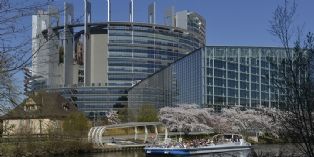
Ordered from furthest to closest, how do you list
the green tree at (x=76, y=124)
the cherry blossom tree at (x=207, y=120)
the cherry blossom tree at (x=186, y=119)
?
the cherry blossom tree at (x=207, y=120) < the cherry blossom tree at (x=186, y=119) < the green tree at (x=76, y=124)

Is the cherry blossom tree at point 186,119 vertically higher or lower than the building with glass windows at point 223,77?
lower

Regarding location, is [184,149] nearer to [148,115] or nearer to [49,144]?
[49,144]

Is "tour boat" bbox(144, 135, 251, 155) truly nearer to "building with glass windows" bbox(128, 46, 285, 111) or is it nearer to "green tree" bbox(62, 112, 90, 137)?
"green tree" bbox(62, 112, 90, 137)

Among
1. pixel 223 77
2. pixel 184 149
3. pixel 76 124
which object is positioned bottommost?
pixel 184 149

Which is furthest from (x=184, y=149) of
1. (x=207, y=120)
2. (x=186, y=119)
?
(x=207, y=120)

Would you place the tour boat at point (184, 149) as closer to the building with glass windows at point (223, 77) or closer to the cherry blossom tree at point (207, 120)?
the cherry blossom tree at point (207, 120)

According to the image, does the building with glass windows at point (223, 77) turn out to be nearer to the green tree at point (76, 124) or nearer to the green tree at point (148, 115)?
the green tree at point (148, 115)

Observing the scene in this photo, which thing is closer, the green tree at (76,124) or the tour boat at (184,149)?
the tour boat at (184,149)

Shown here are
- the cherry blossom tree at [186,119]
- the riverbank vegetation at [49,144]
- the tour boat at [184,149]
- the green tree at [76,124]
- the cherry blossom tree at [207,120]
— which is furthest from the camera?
the cherry blossom tree at [207,120]

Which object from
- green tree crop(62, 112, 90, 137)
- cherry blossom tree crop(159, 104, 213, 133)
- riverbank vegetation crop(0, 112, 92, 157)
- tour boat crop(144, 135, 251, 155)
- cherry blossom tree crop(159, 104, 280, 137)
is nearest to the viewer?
riverbank vegetation crop(0, 112, 92, 157)

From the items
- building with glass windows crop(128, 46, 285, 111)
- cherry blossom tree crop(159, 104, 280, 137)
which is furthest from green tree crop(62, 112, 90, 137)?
building with glass windows crop(128, 46, 285, 111)

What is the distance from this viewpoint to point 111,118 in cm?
11306

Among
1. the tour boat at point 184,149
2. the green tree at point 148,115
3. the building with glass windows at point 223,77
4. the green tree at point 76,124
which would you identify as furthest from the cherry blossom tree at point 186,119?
the tour boat at point 184,149

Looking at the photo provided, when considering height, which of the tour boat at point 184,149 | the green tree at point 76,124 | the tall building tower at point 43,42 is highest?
the tall building tower at point 43,42
